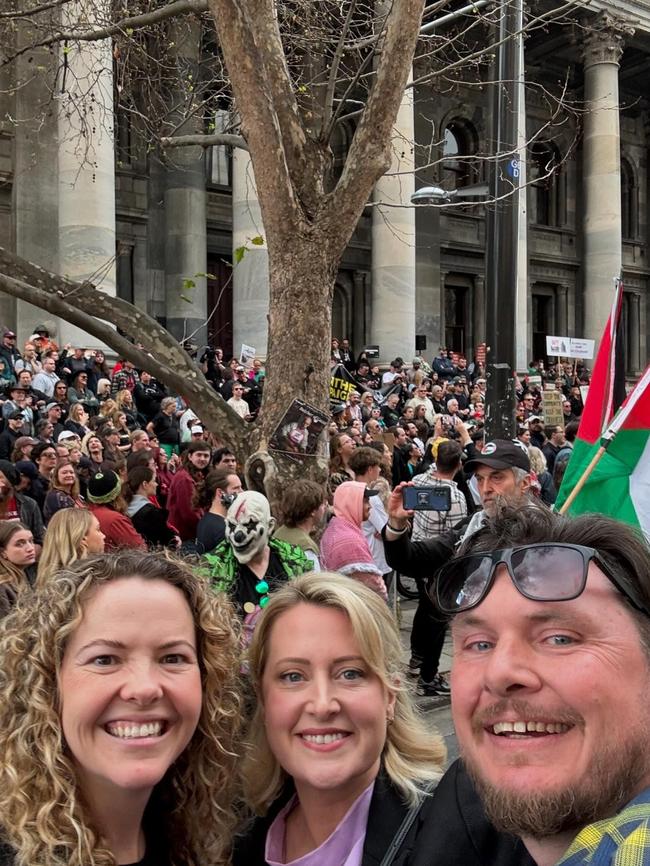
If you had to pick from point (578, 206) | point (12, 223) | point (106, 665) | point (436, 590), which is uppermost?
point (578, 206)

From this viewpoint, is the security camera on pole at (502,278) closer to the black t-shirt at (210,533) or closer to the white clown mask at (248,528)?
the black t-shirt at (210,533)

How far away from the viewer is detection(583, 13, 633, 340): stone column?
27859 millimetres

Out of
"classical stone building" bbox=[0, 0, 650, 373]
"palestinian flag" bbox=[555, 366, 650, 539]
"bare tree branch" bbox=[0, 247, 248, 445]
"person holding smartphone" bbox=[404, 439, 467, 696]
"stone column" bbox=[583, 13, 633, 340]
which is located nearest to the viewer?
"palestinian flag" bbox=[555, 366, 650, 539]

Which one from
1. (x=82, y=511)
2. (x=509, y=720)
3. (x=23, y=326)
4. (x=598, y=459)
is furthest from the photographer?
(x=23, y=326)

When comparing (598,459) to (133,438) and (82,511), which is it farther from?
(133,438)

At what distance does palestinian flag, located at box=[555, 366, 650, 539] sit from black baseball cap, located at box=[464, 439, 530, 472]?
116 centimetres

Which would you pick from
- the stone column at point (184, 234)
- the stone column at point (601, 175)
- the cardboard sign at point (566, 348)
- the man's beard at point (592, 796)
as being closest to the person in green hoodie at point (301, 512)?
the man's beard at point (592, 796)

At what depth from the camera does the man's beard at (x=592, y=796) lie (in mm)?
1221

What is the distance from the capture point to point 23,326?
18734 millimetres

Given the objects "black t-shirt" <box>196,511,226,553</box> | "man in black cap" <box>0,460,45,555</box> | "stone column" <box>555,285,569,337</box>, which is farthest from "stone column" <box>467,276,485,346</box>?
"black t-shirt" <box>196,511,226,553</box>

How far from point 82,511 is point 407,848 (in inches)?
133

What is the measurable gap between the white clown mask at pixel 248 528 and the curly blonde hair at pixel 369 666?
70.5 inches

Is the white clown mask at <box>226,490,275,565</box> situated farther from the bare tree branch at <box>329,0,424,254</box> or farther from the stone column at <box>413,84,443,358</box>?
the stone column at <box>413,84,443,358</box>

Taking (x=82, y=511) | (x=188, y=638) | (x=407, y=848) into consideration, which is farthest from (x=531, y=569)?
(x=82, y=511)
